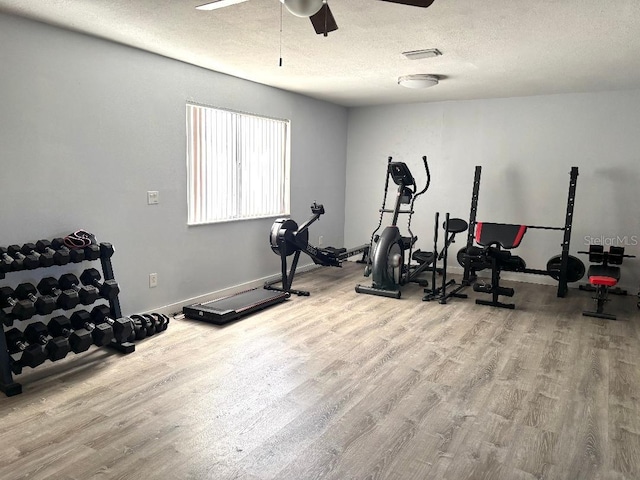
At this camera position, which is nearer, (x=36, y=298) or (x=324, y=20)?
(x=324, y=20)

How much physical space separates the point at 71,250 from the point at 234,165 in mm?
2157

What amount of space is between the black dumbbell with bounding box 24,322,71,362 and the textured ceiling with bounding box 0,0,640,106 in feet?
6.44

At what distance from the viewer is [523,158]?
5.70 m

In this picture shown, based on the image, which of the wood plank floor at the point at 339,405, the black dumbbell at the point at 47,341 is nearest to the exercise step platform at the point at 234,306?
the wood plank floor at the point at 339,405

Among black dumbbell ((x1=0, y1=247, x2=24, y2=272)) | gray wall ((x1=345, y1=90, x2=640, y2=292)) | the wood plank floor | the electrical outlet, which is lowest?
the wood plank floor

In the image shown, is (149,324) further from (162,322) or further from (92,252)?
(92,252)

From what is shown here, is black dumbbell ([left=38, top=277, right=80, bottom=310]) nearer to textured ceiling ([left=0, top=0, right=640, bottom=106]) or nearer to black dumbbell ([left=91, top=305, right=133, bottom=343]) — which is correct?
black dumbbell ([left=91, top=305, right=133, bottom=343])

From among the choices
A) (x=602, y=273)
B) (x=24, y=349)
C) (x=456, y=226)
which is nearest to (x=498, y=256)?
(x=456, y=226)

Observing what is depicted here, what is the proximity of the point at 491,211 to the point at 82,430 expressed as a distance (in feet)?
16.8

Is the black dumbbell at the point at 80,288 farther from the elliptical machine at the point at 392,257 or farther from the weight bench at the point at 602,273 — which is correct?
the weight bench at the point at 602,273

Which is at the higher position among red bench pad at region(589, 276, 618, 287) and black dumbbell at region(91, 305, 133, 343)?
red bench pad at region(589, 276, 618, 287)

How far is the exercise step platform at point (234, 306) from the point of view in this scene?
3982 mm

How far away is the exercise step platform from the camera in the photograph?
398 cm

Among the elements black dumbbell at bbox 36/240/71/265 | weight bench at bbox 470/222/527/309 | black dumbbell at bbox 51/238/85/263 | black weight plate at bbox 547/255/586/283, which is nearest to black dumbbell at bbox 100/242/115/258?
black dumbbell at bbox 51/238/85/263
